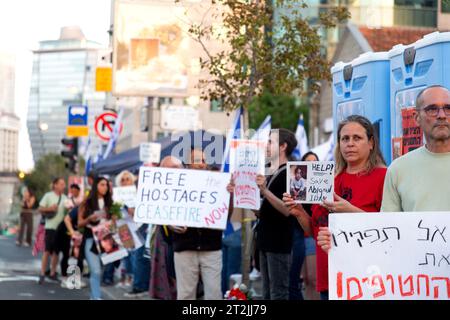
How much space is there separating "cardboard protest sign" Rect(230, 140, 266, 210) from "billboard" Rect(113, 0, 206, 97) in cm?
1008

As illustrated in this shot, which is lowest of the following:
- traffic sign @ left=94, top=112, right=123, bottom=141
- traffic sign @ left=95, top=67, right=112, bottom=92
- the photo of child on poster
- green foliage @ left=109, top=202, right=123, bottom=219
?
→ green foliage @ left=109, top=202, right=123, bottom=219

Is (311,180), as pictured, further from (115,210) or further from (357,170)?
(115,210)

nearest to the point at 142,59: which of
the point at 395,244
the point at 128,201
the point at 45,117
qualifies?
the point at 128,201

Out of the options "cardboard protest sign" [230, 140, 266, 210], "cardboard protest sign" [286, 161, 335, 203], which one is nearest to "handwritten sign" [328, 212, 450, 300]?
"cardboard protest sign" [286, 161, 335, 203]

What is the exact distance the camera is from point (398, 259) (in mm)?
4473

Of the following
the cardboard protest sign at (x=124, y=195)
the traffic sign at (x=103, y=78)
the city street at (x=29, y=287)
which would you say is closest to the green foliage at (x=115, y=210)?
the city street at (x=29, y=287)

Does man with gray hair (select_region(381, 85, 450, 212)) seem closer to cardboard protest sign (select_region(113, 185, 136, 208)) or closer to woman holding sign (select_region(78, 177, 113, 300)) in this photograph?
woman holding sign (select_region(78, 177, 113, 300))

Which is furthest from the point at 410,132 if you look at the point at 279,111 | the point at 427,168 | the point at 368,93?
the point at 279,111

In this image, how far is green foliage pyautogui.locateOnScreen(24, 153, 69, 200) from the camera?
3098 inches

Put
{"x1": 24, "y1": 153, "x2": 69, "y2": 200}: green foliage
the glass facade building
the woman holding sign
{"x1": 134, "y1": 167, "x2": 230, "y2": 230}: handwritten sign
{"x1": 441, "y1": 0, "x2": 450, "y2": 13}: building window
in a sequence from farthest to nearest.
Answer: {"x1": 24, "y1": 153, "x2": 69, "y2": 200}: green foliage → the glass facade building → the woman holding sign → {"x1": 134, "y1": 167, "x2": 230, "y2": 230}: handwritten sign → {"x1": 441, "y1": 0, "x2": 450, "y2": 13}: building window

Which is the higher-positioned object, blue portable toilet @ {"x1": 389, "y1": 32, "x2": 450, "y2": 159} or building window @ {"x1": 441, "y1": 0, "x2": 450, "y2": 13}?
building window @ {"x1": 441, "y1": 0, "x2": 450, "y2": 13}

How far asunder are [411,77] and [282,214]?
2.13m

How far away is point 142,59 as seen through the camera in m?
19.3
